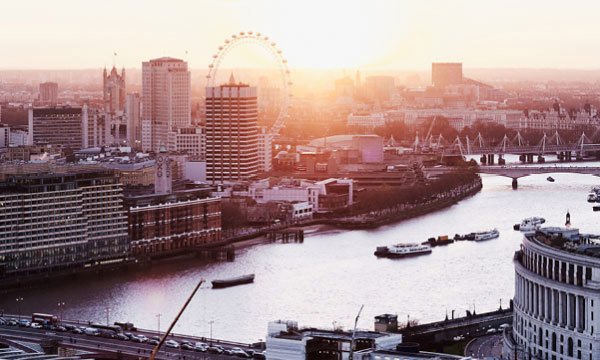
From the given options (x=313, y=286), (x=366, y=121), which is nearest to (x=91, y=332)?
(x=313, y=286)

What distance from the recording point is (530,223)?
2069 cm

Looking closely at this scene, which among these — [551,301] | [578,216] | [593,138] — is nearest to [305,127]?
[593,138]

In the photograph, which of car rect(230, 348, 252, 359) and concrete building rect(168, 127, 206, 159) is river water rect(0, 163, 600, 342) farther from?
concrete building rect(168, 127, 206, 159)

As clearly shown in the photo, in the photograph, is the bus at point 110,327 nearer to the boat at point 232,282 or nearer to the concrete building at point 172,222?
the boat at point 232,282

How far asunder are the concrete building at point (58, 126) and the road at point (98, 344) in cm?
1943

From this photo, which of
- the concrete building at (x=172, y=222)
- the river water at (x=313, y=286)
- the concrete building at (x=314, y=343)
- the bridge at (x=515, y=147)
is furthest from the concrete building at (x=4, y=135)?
the concrete building at (x=314, y=343)

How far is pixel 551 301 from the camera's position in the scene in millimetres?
11727

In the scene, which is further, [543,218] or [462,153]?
[462,153]

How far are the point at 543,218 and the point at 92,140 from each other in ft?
48.7

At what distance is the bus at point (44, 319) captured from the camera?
1377 cm

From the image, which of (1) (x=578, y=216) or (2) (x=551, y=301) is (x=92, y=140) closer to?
(1) (x=578, y=216)

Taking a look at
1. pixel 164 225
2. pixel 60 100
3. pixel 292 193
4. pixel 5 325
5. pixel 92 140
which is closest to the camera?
pixel 5 325

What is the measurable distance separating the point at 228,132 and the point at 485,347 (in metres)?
14.3

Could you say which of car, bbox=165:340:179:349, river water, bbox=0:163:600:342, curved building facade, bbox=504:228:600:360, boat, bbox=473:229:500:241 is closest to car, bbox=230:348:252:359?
car, bbox=165:340:179:349
